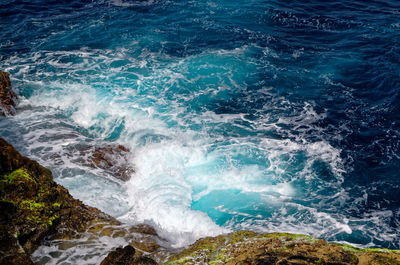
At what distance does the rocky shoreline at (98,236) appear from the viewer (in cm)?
404

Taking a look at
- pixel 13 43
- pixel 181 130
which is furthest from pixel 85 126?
pixel 13 43

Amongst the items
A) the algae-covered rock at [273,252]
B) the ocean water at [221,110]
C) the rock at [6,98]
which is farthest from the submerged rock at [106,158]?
the algae-covered rock at [273,252]

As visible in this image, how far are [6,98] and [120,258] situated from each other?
363 inches

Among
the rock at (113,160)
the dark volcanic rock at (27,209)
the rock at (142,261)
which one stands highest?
the dark volcanic rock at (27,209)

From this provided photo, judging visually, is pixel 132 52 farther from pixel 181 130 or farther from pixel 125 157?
pixel 125 157

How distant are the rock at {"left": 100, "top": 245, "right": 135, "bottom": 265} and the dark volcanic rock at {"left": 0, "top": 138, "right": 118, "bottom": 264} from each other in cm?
116

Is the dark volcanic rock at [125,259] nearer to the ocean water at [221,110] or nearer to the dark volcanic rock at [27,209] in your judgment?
the dark volcanic rock at [27,209]

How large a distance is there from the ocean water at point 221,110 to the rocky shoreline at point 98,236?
51.7 inches

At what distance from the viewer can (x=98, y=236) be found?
219 inches

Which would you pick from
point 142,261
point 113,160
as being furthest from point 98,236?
point 113,160

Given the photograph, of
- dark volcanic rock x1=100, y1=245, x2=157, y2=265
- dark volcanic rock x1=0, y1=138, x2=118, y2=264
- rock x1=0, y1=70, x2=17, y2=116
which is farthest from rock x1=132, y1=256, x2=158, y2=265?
rock x1=0, y1=70, x2=17, y2=116

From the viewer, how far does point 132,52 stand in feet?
50.9

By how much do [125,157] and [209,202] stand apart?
3224mm

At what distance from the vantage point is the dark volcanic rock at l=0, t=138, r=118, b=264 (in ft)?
14.5
